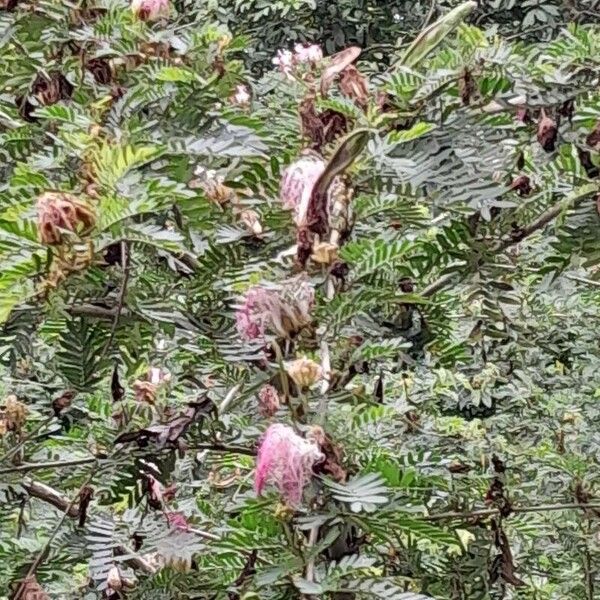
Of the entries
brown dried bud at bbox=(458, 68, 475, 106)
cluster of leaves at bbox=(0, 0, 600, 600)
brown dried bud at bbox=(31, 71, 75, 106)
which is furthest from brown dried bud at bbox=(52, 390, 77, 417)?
brown dried bud at bbox=(458, 68, 475, 106)

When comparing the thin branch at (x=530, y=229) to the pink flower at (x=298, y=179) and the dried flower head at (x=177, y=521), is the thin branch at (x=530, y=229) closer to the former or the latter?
the pink flower at (x=298, y=179)

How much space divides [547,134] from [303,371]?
264mm

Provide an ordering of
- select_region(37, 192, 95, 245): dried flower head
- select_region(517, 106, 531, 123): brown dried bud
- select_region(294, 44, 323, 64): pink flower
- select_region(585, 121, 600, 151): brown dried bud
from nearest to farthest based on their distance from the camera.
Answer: select_region(37, 192, 95, 245): dried flower head
select_region(585, 121, 600, 151): brown dried bud
select_region(517, 106, 531, 123): brown dried bud
select_region(294, 44, 323, 64): pink flower

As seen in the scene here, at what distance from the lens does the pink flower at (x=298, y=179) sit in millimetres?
663

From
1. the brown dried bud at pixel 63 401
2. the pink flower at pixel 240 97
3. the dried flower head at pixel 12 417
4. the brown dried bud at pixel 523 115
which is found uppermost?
the pink flower at pixel 240 97

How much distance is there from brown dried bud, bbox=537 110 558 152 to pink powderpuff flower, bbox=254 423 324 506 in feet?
0.94

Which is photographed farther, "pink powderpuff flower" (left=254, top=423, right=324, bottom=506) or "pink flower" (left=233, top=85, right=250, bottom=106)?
"pink flower" (left=233, top=85, right=250, bottom=106)

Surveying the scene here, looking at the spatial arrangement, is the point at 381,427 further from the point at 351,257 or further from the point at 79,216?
the point at 79,216

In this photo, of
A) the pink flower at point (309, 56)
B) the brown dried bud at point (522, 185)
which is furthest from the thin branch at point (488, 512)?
the pink flower at point (309, 56)

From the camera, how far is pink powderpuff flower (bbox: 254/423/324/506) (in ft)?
1.96

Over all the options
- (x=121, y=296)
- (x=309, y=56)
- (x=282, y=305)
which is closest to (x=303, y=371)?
(x=282, y=305)

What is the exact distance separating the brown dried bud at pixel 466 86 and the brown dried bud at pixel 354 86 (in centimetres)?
7

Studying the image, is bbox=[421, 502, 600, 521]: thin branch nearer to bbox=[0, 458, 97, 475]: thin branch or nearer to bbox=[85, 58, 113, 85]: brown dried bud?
bbox=[0, 458, 97, 475]: thin branch

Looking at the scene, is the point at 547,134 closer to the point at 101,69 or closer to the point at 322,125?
the point at 322,125
